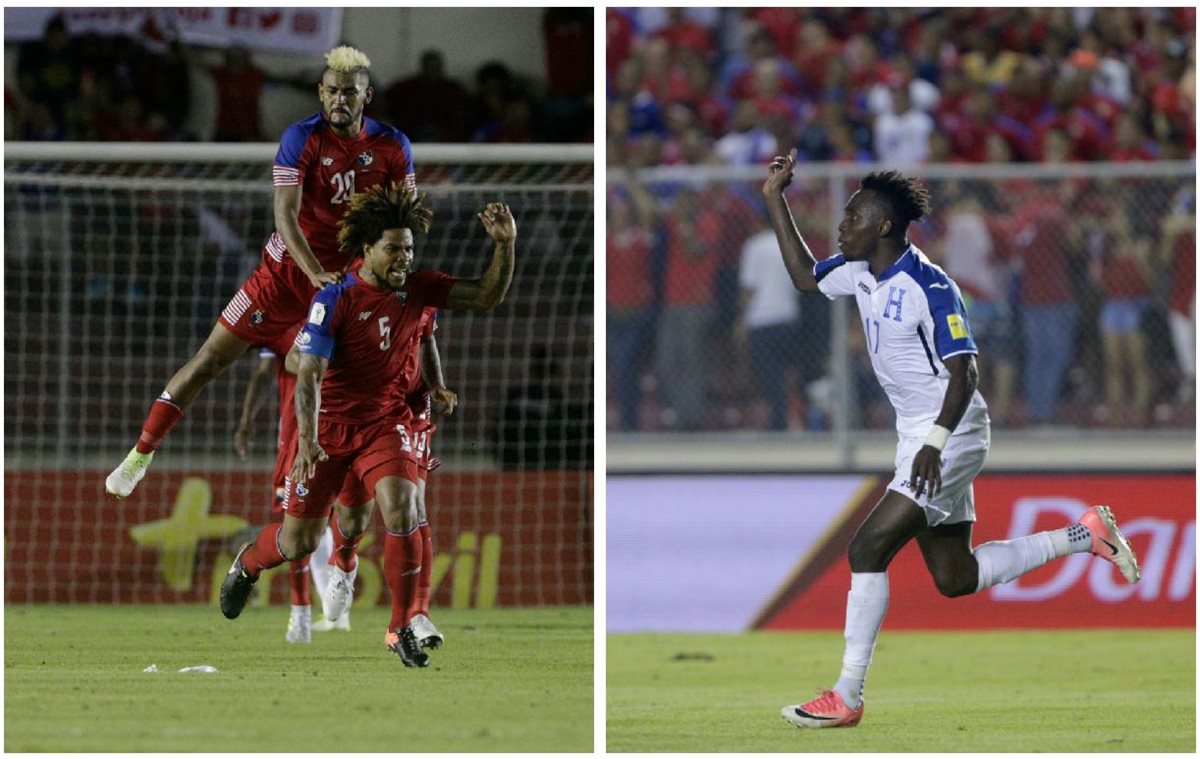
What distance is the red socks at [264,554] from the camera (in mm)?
5422

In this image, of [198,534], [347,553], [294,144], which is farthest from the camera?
[198,534]

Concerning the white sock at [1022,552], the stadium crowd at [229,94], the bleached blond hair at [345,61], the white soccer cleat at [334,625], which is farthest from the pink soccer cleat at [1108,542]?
the stadium crowd at [229,94]

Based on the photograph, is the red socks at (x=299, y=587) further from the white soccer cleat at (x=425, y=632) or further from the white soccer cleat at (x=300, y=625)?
the white soccer cleat at (x=425, y=632)

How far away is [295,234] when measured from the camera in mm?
5141

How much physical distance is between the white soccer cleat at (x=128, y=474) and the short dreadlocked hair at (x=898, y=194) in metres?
2.45

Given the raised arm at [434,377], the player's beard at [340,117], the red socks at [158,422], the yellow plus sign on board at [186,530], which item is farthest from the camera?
the yellow plus sign on board at [186,530]

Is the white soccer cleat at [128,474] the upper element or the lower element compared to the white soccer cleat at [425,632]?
upper

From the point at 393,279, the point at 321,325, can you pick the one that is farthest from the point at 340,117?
the point at 321,325

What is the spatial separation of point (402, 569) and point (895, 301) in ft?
5.20

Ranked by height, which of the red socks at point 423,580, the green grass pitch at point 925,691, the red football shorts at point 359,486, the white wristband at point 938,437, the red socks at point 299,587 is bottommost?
the green grass pitch at point 925,691

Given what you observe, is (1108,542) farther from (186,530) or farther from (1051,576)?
(186,530)

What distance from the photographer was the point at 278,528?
→ 5453 mm

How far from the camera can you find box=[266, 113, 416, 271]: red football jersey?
5172 millimetres

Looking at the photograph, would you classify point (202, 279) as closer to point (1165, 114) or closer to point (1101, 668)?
point (1101, 668)
